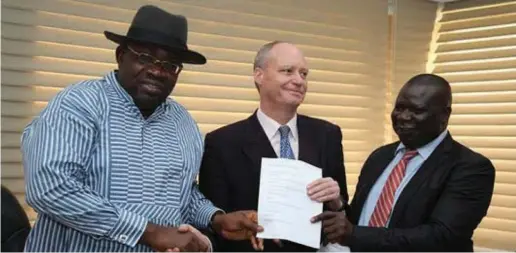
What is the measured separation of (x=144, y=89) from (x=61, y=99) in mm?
235

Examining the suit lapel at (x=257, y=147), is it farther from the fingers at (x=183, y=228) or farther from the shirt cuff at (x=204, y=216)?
the fingers at (x=183, y=228)

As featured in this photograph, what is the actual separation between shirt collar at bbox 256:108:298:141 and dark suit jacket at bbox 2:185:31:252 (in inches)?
34.1

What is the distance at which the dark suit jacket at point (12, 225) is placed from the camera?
2152 millimetres

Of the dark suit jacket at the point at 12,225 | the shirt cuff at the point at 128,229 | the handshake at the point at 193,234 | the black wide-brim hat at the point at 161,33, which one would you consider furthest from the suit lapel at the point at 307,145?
the dark suit jacket at the point at 12,225

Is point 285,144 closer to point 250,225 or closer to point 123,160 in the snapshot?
point 250,225

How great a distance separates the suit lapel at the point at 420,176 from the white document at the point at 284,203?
40 centimetres

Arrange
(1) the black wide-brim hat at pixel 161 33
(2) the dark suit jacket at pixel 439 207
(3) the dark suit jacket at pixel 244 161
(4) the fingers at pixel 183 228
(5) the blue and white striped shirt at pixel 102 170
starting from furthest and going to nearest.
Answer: (3) the dark suit jacket at pixel 244 161 < (2) the dark suit jacket at pixel 439 207 < (1) the black wide-brim hat at pixel 161 33 < (4) the fingers at pixel 183 228 < (5) the blue and white striped shirt at pixel 102 170

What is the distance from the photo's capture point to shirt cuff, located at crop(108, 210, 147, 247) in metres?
1.80

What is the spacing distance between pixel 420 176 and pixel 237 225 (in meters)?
0.66

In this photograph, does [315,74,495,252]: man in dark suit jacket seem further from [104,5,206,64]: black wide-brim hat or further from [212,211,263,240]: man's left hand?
[104,5,206,64]: black wide-brim hat

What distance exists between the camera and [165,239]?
184 centimetres

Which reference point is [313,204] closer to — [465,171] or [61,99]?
[465,171]

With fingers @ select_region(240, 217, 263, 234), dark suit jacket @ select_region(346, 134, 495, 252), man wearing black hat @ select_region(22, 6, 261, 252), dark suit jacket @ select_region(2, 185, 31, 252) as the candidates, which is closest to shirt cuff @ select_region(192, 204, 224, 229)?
man wearing black hat @ select_region(22, 6, 261, 252)

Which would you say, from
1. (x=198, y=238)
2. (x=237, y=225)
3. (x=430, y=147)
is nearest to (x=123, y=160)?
(x=198, y=238)
